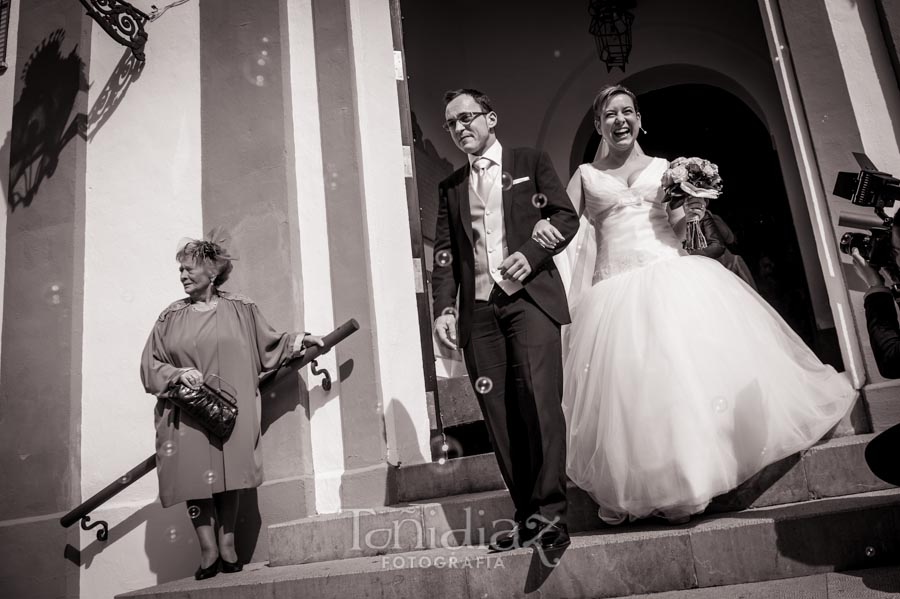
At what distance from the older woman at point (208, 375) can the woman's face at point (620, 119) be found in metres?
2.37

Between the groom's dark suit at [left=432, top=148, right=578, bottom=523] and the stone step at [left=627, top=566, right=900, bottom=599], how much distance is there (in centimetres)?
65

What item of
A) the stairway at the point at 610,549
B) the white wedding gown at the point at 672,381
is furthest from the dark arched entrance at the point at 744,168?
the stairway at the point at 610,549

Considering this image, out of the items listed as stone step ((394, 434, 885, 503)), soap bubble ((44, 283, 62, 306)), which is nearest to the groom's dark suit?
stone step ((394, 434, 885, 503))

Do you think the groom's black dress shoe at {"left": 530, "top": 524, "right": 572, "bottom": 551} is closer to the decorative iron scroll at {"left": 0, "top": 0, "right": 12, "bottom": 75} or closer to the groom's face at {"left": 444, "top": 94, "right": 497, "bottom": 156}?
the groom's face at {"left": 444, "top": 94, "right": 497, "bottom": 156}

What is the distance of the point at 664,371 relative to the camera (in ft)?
11.0

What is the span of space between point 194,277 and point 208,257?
0.16 metres

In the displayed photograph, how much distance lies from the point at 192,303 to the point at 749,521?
360cm

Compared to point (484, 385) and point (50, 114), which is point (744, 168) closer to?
point (484, 385)

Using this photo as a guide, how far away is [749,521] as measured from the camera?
3.05 metres

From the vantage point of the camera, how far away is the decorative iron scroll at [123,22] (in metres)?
5.61

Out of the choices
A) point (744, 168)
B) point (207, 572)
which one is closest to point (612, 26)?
point (744, 168)

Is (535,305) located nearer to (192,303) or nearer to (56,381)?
(192,303)

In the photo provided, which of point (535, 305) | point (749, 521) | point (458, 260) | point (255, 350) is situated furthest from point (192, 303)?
point (749, 521)

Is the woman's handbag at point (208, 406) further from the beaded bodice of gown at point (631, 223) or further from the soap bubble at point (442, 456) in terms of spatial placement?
the beaded bodice of gown at point (631, 223)
